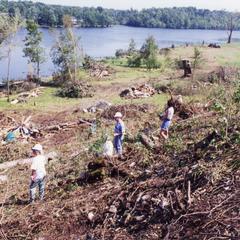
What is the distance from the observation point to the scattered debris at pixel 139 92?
1005 inches

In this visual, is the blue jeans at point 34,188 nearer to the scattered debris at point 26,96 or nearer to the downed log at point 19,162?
the downed log at point 19,162

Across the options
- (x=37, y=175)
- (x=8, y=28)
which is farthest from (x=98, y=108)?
(x=37, y=175)

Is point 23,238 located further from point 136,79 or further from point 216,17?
point 216,17

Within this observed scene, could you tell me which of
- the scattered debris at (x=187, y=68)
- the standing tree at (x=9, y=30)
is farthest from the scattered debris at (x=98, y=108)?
the scattered debris at (x=187, y=68)

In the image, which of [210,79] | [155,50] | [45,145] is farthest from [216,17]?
[45,145]

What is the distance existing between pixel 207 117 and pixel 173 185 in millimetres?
6496

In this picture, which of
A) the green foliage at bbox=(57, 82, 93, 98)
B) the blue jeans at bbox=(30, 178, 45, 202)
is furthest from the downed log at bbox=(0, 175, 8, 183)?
the green foliage at bbox=(57, 82, 93, 98)

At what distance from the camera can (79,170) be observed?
430 inches

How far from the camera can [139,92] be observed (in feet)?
84.7

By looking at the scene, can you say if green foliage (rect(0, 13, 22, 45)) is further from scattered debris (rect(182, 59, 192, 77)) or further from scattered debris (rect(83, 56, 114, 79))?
scattered debris (rect(182, 59, 192, 77))

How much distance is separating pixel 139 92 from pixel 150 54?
1377 centimetres

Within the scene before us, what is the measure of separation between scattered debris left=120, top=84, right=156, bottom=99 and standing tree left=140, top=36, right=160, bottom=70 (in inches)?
460

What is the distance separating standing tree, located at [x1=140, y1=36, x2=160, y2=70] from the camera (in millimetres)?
38406

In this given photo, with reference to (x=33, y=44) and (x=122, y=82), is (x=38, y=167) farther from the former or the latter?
(x=33, y=44)
